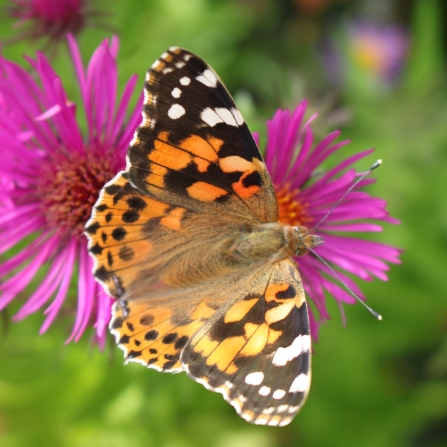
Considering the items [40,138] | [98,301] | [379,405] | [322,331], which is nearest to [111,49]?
[40,138]

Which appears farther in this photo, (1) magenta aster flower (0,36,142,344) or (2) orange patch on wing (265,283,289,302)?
(1) magenta aster flower (0,36,142,344)

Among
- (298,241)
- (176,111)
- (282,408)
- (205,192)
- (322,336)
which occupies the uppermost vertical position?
(176,111)

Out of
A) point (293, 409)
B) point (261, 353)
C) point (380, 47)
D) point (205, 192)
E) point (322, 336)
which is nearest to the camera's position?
point (293, 409)

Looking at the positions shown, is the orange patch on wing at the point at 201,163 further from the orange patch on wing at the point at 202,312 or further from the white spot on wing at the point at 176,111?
the orange patch on wing at the point at 202,312

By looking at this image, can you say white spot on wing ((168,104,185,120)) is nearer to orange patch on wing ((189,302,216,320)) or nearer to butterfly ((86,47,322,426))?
butterfly ((86,47,322,426))

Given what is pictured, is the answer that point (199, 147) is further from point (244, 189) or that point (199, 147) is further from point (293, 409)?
point (293, 409)

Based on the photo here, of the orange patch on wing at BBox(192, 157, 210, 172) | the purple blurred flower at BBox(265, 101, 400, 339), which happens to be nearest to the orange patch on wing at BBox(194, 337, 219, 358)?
the purple blurred flower at BBox(265, 101, 400, 339)

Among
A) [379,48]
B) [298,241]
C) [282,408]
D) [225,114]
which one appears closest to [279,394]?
[282,408]
